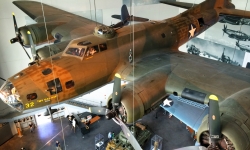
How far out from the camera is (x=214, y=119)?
11.5 feet

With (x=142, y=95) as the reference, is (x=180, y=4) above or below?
above

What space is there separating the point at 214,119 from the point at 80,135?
568 cm

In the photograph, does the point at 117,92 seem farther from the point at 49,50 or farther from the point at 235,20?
the point at 235,20

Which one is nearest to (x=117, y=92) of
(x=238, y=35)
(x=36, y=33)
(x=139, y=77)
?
(x=139, y=77)

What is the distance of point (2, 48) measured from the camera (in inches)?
261

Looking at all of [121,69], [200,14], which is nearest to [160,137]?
[121,69]

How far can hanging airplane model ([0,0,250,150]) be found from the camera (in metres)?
4.01

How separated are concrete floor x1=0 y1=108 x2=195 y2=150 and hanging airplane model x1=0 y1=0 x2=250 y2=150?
1959 mm

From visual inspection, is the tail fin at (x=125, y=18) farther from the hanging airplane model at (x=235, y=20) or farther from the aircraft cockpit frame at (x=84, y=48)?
the hanging airplane model at (x=235, y=20)

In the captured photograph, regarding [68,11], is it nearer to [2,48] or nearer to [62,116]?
[2,48]

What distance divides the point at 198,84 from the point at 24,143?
6164 mm

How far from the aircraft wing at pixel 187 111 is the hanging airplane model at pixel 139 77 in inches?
3.0

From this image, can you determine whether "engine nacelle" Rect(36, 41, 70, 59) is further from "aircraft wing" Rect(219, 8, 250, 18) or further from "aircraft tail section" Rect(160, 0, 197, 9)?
"aircraft wing" Rect(219, 8, 250, 18)

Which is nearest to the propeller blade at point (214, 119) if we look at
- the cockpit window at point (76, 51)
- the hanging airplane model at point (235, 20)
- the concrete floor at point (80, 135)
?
the cockpit window at point (76, 51)
